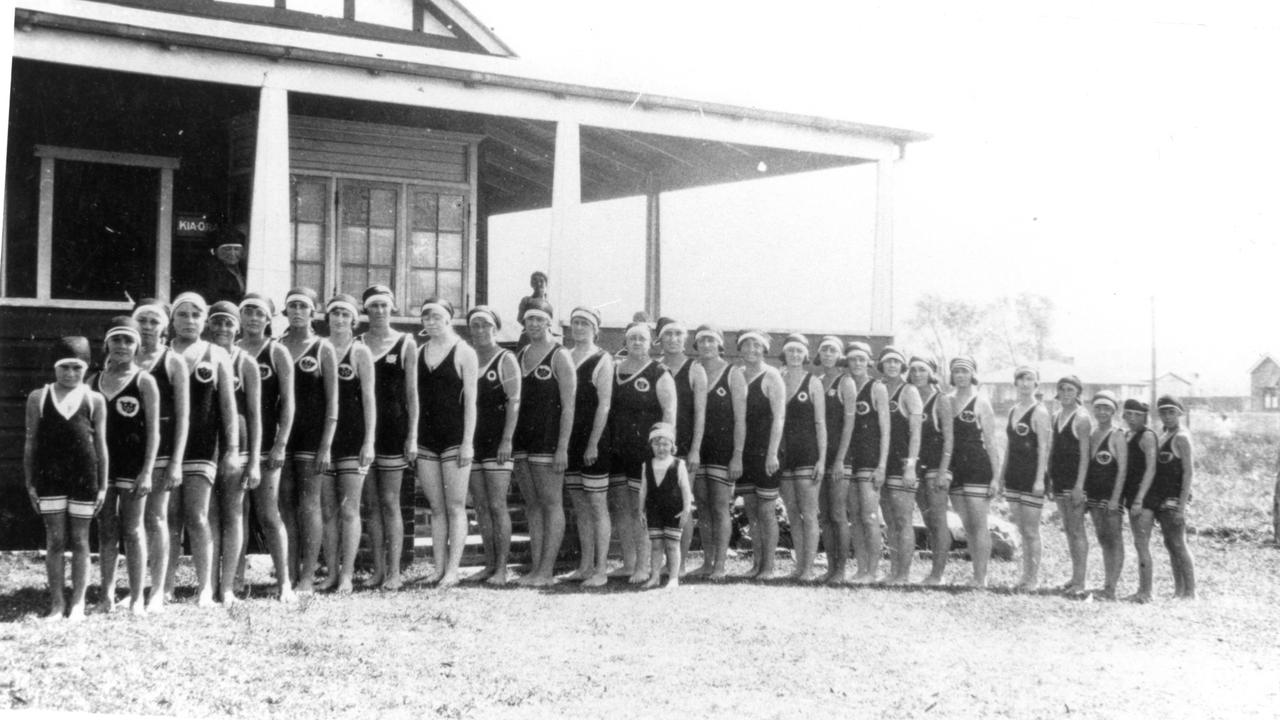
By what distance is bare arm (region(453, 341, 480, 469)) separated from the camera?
6.05 meters

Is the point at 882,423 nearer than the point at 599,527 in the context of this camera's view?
No

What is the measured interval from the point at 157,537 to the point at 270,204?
2670 mm

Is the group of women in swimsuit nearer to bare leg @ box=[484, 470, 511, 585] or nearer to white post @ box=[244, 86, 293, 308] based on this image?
bare leg @ box=[484, 470, 511, 585]

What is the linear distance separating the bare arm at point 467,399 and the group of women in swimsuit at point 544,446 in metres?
0.01

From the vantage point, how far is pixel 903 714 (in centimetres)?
432

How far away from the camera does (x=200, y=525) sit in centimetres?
529

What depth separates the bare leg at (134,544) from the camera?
509cm


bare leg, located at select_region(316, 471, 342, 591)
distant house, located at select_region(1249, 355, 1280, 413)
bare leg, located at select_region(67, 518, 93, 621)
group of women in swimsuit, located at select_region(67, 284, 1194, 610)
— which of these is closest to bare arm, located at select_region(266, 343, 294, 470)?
group of women in swimsuit, located at select_region(67, 284, 1194, 610)

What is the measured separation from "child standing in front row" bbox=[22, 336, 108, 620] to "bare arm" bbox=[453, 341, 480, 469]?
186 centimetres

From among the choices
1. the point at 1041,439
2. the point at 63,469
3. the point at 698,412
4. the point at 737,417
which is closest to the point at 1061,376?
the point at 1041,439

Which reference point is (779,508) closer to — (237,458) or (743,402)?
(743,402)

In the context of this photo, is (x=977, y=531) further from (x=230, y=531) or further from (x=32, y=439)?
(x=32, y=439)

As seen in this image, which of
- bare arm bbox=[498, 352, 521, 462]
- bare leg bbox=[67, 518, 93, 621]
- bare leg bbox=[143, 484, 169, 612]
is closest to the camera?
bare leg bbox=[67, 518, 93, 621]

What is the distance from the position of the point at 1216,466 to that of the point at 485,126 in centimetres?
1006
